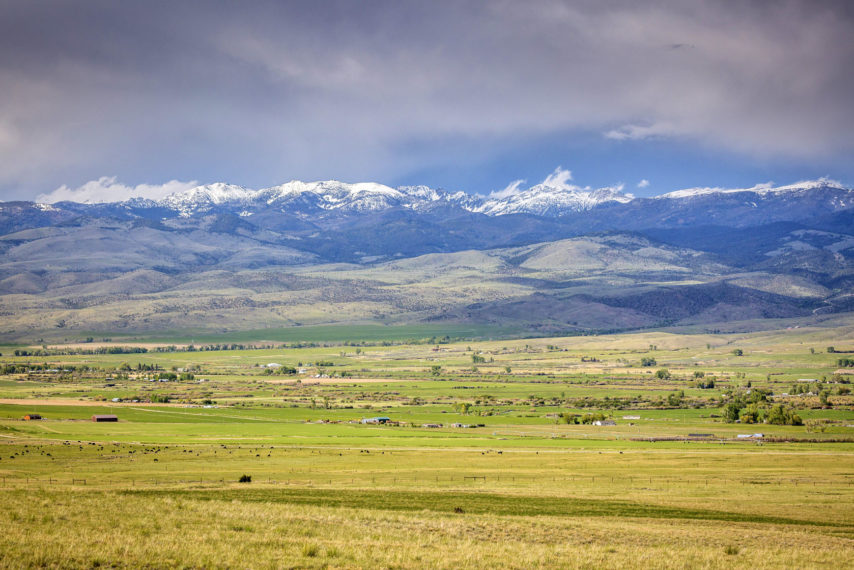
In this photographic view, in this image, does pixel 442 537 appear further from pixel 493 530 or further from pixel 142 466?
pixel 142 466

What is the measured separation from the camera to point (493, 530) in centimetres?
2995

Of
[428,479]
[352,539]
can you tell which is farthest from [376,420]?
[352,539]

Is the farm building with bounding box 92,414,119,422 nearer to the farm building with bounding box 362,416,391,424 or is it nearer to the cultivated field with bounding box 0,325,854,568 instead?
the cultivated field with bounding box 0,325,854,568

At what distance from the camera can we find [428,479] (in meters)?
51.0

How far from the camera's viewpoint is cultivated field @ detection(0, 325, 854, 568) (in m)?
24.9

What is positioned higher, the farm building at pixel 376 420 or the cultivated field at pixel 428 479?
the cultivated field at pixel 428 479

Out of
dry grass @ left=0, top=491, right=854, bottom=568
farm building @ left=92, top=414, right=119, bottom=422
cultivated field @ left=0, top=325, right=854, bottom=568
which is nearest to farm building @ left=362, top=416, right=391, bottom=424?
cultivated field @ left=0, top=325, right=854, bottom=568

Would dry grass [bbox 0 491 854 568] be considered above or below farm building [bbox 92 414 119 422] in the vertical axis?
above

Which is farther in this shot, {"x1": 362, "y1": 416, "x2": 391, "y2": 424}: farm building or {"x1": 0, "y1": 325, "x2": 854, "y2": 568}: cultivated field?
{"x1": 362, "y1": 416, "x2": 391, "y2": 424}: farm building

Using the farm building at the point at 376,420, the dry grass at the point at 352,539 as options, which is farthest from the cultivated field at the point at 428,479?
the farm building at the point at 376,420

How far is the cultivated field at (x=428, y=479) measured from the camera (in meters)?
24.9

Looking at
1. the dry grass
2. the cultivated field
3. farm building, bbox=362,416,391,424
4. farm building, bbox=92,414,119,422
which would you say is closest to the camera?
the dry grass

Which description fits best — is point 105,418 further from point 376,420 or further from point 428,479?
point 428,479

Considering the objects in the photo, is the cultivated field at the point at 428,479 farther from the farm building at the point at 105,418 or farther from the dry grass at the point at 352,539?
the farm building at the point at 105,418
